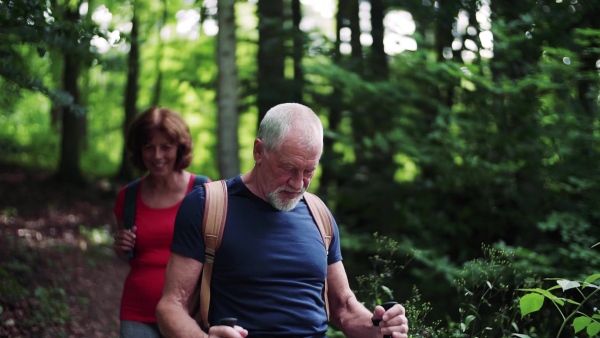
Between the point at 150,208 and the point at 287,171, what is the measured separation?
1.58 meters

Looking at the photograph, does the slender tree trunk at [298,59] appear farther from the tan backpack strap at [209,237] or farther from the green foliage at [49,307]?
the tan backpack strap at [209,237]

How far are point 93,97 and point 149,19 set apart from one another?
26.3ft

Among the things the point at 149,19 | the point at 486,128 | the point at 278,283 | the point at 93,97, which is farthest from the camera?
the point at 93,97

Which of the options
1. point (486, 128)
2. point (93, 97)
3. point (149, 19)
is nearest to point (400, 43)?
point (486, 128)

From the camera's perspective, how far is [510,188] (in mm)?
8883

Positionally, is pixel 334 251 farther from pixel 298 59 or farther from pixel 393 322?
pixel 298 59

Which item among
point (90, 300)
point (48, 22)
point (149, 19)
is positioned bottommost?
point (90, 300)

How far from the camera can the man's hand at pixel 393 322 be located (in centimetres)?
304

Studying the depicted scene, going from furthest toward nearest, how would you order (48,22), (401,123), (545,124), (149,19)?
1. (149,19)
2. (401,123)
3. (545,124)
4. (48,22)

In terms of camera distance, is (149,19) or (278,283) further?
(149,19)

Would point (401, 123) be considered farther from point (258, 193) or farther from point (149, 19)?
point (149, 19)

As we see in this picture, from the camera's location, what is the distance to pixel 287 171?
10.4 ft

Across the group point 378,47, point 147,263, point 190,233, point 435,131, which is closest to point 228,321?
point 190,233

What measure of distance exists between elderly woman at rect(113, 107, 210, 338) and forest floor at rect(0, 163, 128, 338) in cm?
89
